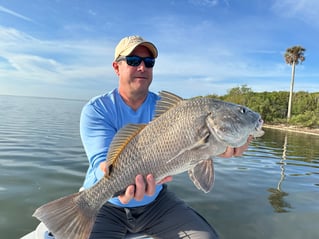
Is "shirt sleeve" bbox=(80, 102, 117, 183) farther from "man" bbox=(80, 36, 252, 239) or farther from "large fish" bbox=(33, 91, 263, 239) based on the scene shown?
"large fish" bbox=(33, 91, 263, 239)

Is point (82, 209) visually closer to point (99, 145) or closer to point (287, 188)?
point (99, 145)

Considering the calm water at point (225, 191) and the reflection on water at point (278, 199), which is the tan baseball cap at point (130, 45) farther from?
the reflection on water at point (278, 199)

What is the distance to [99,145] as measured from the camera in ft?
11.2

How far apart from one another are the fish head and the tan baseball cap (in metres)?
1.40

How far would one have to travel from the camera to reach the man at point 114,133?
3.56 metres

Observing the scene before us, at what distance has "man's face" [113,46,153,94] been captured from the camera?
3.93 meters

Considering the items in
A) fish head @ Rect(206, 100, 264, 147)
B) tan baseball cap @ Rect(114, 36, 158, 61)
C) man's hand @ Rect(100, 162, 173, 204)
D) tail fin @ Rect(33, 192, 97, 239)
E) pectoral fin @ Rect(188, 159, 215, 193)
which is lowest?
tail fin @ Rect(33, 192, 97, 239)

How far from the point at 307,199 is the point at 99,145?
268 inches

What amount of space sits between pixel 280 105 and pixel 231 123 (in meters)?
51.2

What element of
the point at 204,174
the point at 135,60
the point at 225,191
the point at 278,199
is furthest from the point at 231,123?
the point at 278,199

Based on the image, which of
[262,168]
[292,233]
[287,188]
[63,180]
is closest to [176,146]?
[292,233]

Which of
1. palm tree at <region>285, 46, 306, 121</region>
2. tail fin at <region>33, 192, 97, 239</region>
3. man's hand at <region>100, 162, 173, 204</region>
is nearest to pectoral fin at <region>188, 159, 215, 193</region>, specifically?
man's hand at <region>100, 162, 173, 204</region>

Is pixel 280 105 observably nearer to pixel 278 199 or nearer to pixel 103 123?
pixel 278 199

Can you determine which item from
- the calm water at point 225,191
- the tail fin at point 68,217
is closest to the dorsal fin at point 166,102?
the tail fin at point 68,217
